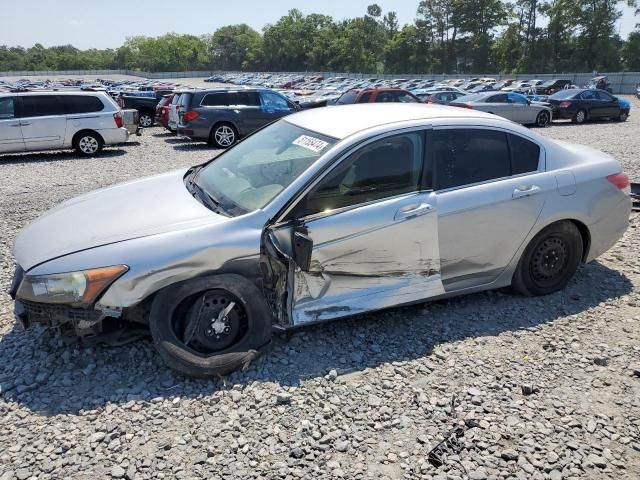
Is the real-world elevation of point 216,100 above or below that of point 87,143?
above

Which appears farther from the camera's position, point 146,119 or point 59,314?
point 146,119

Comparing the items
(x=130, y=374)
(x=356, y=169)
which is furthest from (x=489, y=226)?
(x=130, y=374)

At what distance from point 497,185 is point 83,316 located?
3081mm

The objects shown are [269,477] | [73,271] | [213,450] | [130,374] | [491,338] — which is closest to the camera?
[269,477]

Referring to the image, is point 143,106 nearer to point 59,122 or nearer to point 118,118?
point 118,118

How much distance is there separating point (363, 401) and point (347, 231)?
1.10 metres

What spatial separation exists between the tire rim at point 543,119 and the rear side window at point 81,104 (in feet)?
50.2

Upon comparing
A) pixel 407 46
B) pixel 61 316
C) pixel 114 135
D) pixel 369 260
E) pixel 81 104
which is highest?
pixel 407 46

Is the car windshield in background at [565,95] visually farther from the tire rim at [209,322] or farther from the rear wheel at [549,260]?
the tire rim at [209,322]

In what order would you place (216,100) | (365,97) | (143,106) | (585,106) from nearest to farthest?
1. (216,100)
2. (365,97)
3. (585,106)
4. (143,106)

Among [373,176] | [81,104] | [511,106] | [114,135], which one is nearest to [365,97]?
[511,106]

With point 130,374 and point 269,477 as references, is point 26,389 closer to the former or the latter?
point 130,374

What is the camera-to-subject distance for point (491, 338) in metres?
3.72

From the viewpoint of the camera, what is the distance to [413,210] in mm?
3537
